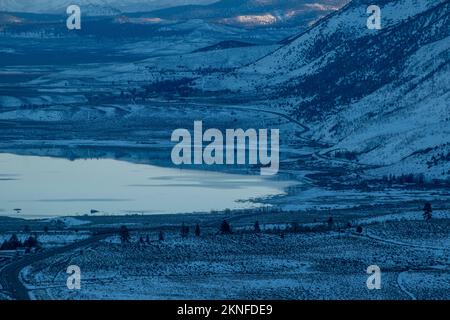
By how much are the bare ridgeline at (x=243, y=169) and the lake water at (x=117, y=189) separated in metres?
0.11

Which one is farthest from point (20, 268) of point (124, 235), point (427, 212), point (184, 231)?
point (427, 212)

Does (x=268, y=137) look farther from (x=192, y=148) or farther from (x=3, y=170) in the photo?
(x=3, y=170)

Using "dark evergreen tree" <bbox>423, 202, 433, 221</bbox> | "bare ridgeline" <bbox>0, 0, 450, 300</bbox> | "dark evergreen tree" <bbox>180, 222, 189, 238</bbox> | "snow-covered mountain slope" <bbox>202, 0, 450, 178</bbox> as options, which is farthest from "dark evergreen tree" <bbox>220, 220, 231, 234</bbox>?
"snow-covered mountain slope" <bbox>202, 0, 450, 178</bbox>

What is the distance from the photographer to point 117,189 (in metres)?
51.3

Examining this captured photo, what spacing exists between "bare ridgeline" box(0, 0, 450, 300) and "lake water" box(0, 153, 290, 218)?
0.11 meters

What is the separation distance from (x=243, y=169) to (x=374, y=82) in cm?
2450

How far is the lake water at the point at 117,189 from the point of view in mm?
47406

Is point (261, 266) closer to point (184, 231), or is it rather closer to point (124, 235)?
point (124, 235)

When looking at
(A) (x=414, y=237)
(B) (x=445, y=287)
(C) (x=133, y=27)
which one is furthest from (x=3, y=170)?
(C) (x=133, y=27)

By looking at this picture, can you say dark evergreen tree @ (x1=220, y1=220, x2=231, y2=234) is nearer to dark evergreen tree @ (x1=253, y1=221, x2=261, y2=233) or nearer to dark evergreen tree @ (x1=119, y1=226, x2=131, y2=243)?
dark evergreen tree @ (x1=253, y1=221, x2=261, y2=233)

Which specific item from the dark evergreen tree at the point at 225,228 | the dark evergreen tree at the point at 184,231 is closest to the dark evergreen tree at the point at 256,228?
the dark evergreen tree at the point at 225,228

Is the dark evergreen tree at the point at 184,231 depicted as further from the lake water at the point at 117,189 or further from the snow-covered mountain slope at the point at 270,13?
the snow-covered mountain slope at the point at 270,13

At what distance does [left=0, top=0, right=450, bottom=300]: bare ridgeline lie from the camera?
36.3 meters

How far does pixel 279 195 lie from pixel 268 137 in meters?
20.4
